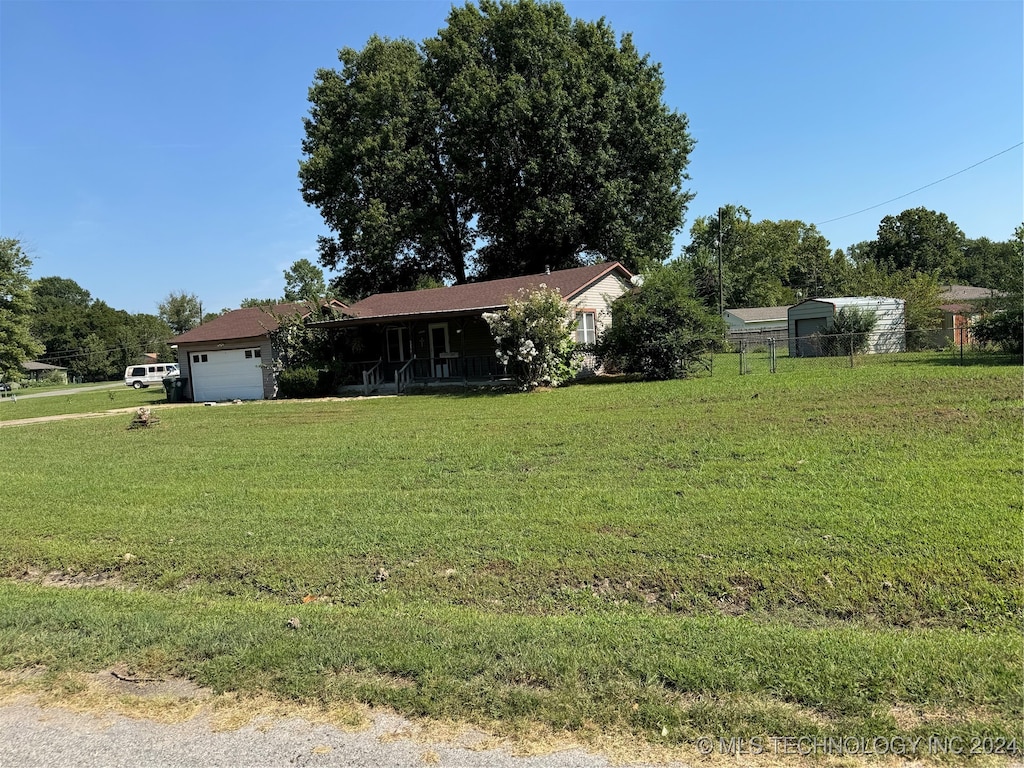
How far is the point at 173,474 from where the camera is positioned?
9234 mm

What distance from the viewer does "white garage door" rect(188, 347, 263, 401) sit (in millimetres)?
25969

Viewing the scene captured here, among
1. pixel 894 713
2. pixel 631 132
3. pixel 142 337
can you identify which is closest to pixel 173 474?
pixel 894 713

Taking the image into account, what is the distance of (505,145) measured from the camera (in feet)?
105

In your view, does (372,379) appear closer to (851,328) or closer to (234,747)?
(851,328)

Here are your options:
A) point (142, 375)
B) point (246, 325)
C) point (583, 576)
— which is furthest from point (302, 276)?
point (583, 576)

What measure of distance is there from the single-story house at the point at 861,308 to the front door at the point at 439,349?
14015 millimetres

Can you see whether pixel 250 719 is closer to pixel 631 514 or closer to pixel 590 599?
pixel 590 599

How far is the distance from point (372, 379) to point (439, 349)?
2818mm

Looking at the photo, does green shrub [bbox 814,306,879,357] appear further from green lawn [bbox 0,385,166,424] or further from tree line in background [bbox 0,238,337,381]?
tree line in background [bbox 0,238,337,381]

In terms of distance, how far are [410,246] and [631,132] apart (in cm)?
1400

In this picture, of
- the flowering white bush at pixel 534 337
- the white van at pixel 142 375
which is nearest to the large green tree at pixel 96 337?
the white van at pixel 142 375

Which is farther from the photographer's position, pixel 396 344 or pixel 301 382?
pixel 396 344

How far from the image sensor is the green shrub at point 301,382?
23.5m

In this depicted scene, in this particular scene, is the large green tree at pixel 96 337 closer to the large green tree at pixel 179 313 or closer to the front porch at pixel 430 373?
the large green tree at pixel 179 313
